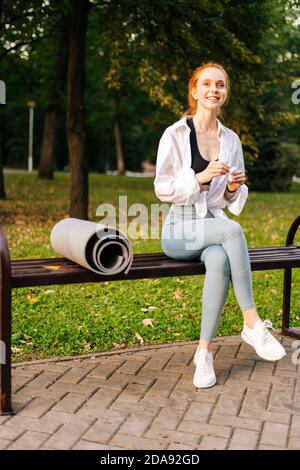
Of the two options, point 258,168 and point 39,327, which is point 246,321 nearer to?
point 39,327

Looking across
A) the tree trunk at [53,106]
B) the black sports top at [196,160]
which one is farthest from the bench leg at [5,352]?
the tree trunk at [53,106]

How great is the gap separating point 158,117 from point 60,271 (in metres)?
14.0

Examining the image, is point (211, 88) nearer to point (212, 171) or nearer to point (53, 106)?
point (212, 171)

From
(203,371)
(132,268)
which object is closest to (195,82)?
(132,268)

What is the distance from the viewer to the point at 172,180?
4.04 meters

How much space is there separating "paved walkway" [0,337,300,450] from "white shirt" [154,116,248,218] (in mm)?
1022

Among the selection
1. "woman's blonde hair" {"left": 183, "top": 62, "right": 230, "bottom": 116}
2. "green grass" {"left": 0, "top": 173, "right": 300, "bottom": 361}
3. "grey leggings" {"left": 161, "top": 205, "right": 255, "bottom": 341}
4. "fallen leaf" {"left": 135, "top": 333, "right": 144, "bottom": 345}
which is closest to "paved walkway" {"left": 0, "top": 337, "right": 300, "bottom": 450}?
"fallen leaf" {"left": 135, "top": 333, "right": 144, "bottom": 345}

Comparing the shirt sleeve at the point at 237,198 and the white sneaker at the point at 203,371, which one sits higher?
the shirt sleeve at the point at 237,198

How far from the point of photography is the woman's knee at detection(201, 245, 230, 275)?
12.4 ft

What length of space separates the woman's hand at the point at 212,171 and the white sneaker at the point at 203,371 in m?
1.01

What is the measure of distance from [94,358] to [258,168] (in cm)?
1998

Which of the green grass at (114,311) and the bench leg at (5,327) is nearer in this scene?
the bench leg at (5,327)

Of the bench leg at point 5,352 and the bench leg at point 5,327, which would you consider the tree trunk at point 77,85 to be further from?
the bench leg at point 5,352

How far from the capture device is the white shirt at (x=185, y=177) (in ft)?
13.1
